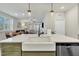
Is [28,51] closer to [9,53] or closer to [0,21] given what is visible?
[9,53]

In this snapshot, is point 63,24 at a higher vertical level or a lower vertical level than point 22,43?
higher

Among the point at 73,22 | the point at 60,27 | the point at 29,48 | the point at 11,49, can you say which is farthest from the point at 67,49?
the point at 60,27

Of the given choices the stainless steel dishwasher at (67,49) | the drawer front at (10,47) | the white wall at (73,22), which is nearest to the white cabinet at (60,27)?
Answer: the white wall at (73,22)

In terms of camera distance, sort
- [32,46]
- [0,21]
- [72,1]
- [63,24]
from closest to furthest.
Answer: [72,1] → [32,46] → [63,24] → [0,21]

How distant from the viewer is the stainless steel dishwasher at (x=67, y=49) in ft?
9.87

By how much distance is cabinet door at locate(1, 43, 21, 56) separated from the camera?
2.96m

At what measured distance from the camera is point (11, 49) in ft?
9.75

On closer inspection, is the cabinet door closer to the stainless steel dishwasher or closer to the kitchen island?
the kitchen island

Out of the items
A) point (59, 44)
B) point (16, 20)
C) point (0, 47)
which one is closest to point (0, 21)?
point (16, 20)

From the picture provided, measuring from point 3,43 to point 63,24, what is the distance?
595 centimetres

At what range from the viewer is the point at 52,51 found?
9.52ft

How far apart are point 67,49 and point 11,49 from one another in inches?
53.0

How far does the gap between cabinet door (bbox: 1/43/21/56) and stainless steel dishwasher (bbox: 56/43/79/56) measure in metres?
0.94

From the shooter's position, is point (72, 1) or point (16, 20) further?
point (16, 20)
